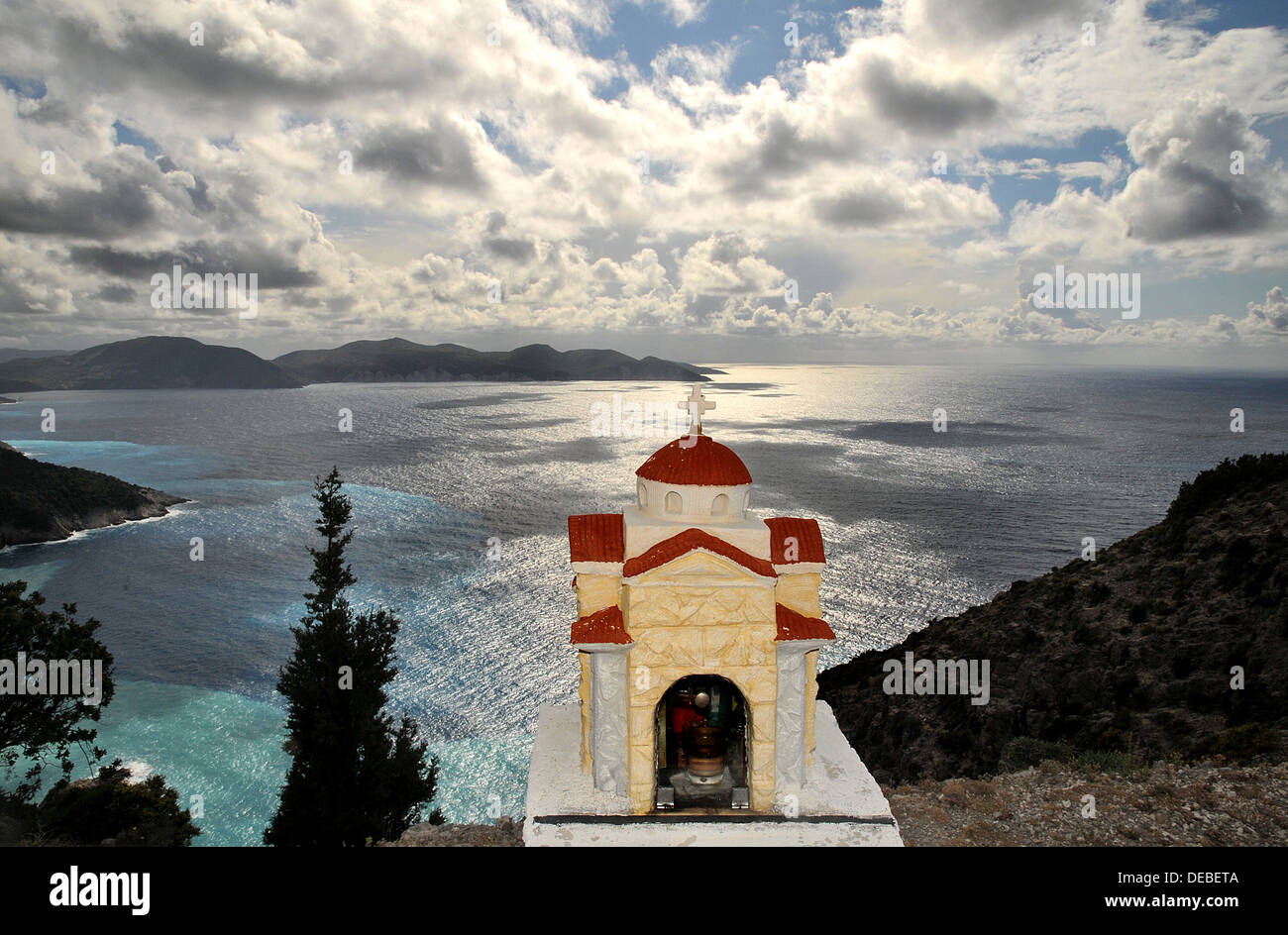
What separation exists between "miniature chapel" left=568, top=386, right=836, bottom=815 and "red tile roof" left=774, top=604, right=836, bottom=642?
30mm

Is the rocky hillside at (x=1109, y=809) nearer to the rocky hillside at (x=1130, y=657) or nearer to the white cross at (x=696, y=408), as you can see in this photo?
the rocky hillside at (x=1130, y=657)

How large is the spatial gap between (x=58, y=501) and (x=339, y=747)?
242ft

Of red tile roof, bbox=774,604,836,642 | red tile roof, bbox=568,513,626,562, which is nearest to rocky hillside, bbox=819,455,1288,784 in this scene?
red tile roof, bbox=774,604,836,642

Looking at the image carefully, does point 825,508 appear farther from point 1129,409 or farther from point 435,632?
point 1129,409

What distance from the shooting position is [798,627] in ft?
42.0

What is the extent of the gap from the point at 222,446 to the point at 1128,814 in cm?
14784

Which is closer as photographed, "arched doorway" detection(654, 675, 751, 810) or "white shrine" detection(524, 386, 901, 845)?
"white shrine" detection(524, 386, 901, 845)

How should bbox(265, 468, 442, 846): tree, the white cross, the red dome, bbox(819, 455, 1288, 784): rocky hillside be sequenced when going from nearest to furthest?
1. the red dome
2. the white cross
3. bbox(819, 455, 1288, 784): rocky hillside
4. bbox(265, 468, 442, 846): tree

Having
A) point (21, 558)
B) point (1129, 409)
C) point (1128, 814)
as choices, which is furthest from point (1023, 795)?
point (1129, 409)

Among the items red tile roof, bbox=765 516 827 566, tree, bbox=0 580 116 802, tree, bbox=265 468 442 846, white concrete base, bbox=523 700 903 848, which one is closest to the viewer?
white concrete base, bbox=523 700 903 848

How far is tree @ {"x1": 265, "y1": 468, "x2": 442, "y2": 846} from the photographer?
78.6 feet

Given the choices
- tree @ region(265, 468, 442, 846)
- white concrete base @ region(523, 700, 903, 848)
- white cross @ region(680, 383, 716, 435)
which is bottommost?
tree @ region(265, 468, 442, 846)

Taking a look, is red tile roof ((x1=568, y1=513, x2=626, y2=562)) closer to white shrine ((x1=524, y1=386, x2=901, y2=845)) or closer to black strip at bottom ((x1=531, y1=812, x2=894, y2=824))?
white shrine ((x1=524, y1=386, x2=901, y2=845))

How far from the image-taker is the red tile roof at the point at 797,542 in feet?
45.5
